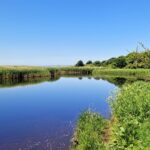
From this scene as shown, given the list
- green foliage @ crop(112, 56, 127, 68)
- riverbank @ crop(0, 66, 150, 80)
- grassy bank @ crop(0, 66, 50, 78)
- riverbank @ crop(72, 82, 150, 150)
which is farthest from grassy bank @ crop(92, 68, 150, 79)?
riverbank @ crop(72, 82, 150, 150)

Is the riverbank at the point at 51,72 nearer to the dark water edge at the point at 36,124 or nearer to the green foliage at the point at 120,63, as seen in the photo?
the green foliage at the point at 120,63

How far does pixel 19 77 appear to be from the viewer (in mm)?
80250

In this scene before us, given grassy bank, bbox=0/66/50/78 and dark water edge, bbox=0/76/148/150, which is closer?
dark water edge, bbox=0/76/148/150

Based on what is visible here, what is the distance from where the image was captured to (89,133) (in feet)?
Answer: 49.3

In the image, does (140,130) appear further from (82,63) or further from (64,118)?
(82,63)

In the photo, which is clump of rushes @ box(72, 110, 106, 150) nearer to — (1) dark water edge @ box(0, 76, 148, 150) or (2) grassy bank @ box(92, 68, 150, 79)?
(1) dark water edge @ box(0, 76, 148, 150)

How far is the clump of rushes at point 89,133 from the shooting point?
13.2 metres

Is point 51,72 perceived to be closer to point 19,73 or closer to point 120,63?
point 19,73

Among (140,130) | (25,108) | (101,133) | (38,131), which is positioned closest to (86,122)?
(101,133)

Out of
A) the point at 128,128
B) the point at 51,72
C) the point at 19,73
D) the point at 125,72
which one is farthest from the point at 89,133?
the point at 51,72

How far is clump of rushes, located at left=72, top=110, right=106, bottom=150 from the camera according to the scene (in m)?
13.2

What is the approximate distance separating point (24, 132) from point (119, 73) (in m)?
87.9

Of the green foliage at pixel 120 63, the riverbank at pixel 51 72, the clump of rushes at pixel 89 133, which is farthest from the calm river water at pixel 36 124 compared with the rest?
the green foliage at pixel 120 63

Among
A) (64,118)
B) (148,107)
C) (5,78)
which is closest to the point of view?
(148,107)
